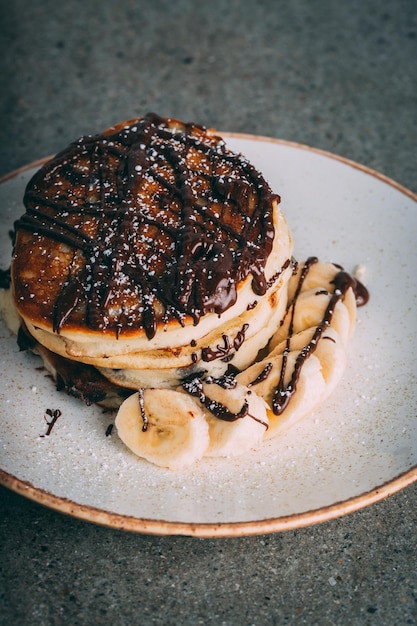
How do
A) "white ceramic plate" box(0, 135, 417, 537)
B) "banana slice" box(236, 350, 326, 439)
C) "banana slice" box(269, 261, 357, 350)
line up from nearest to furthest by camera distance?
1. "white ceramic plate" box(0, 135, 417, 537)
2. "banana slice" box(236, 350, 326, 439)
3. "banana slice" box(269, 261, 357, 350)

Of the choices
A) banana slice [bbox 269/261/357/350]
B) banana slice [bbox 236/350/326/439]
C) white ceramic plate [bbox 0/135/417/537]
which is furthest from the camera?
banana slice [bbox 269/261/357/350]

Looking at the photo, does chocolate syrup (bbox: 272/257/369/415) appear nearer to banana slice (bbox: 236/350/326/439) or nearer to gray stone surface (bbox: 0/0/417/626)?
banana slice (bbox: 236/350/326/439)

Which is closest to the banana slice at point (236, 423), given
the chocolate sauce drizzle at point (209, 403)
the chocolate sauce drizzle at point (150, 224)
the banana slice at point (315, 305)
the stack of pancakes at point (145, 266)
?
the chocolate sauce drizzle at point (209, 403)

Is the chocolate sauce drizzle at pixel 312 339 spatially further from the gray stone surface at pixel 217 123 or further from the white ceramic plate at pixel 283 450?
the gray stone surface at pixel 217 123

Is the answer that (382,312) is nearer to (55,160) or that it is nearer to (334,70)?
(55,160)

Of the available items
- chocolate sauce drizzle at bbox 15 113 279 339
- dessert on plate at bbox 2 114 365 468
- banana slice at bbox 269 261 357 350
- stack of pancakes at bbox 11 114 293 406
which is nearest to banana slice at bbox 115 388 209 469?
dessert on plate at bbox 2 114 365 468

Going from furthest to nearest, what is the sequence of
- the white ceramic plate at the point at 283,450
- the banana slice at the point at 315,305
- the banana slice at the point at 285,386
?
the banana slice at the point at 315,305, the banana slice at the point at 285,386, the white ceramic plate at the point at 283,450

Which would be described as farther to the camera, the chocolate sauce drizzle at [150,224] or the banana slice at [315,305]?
the banana slice at [315,305]
